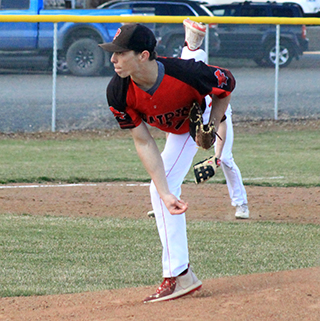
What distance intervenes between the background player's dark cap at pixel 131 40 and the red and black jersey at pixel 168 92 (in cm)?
26

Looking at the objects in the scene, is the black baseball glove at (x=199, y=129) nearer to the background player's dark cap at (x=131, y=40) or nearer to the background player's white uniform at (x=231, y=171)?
the background player's dark cap at (x=131, y=40)

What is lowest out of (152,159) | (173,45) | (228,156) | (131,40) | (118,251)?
(118,251)

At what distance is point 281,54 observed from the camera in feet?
46.6

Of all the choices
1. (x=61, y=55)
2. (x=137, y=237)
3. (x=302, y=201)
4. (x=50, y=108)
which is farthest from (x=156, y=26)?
(x=137, y=237)

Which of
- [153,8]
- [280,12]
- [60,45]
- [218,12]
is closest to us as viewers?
[60,45]

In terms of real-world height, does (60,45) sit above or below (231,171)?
above

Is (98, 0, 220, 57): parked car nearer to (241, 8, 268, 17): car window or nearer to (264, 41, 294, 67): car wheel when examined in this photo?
(264, 41, 294, 67): car wheel

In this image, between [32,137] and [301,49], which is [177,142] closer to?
[32,137]

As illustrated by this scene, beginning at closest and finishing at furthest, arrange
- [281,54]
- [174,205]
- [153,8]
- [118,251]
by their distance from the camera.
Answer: [174,205] < [118,251] < [281,54] < [153,8]

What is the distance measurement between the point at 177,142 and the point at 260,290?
119cm

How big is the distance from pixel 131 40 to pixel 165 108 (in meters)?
0.53

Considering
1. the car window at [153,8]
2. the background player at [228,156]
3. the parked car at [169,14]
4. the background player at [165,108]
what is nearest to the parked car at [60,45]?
the parked car at [169,14]

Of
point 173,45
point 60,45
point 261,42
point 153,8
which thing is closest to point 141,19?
point 173,45

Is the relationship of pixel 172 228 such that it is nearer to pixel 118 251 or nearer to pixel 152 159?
pixel 152 159
